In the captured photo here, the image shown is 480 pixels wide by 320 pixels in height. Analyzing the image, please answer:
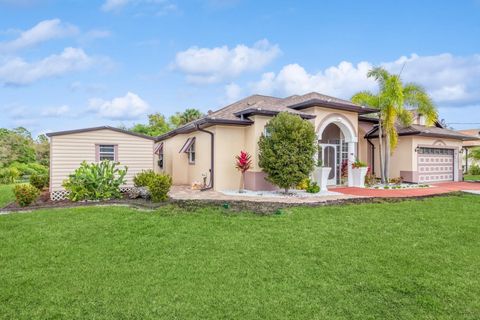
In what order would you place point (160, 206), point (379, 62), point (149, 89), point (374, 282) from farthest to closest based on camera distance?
point (149, 89) → point (379, 62) → point (160, 206) → point (374, 282)

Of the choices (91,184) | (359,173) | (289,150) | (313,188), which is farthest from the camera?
(359,173)

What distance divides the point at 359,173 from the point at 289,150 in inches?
263

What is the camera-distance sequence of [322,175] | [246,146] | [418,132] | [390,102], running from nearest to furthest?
[322,175] < [246,146] < [390,102] < [418,132]

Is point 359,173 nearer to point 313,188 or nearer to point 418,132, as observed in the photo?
point 313,188

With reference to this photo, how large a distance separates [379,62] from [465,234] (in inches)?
605

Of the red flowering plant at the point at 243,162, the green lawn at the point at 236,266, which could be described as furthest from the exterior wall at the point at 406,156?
the green lawn at the point at 236,266

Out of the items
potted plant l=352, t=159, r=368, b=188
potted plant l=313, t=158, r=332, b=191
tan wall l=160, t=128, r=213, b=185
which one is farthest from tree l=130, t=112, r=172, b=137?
potted plant l=313, t=158, r=332, b=191

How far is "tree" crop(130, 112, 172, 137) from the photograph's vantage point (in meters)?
43.0

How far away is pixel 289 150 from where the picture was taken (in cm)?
1390

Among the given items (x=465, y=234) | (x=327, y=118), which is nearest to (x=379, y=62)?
(x=327, y=118)

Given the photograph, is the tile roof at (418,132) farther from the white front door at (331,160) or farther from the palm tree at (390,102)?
the white front door at (331,160)

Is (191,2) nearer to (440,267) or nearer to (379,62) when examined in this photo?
(379,62)

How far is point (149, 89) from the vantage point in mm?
24125

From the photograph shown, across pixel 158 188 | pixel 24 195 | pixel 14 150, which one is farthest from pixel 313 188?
pixel 14 150
